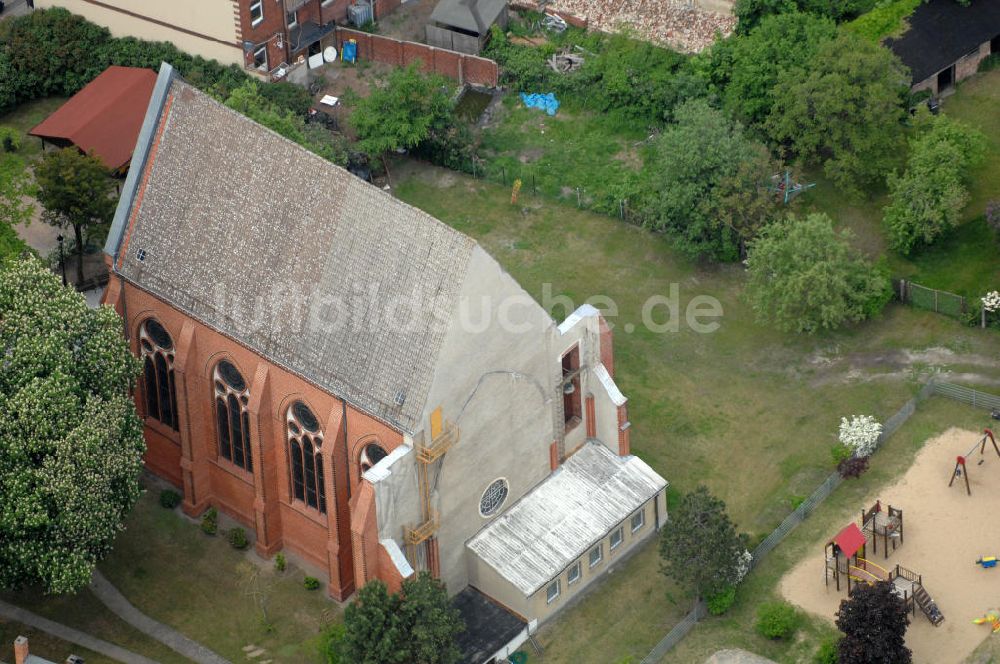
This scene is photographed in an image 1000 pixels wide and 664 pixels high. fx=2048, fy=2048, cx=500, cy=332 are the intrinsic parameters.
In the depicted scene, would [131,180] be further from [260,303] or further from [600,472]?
[600,472]

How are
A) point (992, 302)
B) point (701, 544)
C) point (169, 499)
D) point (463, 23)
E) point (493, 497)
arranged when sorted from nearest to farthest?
point (701, 544), point (493, 497), point (169, 499), point (992, 302), point (463, 23)

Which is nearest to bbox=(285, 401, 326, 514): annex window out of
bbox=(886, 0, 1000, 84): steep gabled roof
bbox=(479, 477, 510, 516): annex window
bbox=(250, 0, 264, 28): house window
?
bbox=(479, 477, 510, 516): annex window

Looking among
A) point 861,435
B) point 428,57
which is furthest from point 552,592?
point 428,57

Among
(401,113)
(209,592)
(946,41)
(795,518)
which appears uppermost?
(946,41)

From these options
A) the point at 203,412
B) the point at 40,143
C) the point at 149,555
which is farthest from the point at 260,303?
the point at 40,143

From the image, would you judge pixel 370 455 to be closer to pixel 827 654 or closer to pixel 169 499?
pixel 169 499

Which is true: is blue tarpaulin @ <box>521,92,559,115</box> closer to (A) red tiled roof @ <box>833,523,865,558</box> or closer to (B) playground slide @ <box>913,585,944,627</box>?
(A) red tiled roof @ <box>833,523,865,558</box>
